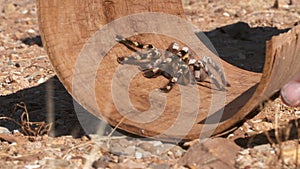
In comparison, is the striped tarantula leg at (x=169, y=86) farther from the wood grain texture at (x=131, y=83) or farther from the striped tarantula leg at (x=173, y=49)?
the striped tarantula leg at (x=173, y=49)

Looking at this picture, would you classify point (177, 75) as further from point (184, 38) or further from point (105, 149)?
point (105, 149)

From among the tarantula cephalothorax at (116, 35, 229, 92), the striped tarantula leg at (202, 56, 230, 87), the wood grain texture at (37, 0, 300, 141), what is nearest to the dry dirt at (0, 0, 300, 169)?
the wood grain texture at (37, 0, 300, 141)

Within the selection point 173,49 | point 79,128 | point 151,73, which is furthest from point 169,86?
point 79,128

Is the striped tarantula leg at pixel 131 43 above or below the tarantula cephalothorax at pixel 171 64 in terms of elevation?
above

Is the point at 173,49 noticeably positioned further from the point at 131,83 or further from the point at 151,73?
the point at 131,83

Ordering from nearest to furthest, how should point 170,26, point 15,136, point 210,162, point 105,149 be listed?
point 210,162
point 105,149
point 15,136
point 170,26

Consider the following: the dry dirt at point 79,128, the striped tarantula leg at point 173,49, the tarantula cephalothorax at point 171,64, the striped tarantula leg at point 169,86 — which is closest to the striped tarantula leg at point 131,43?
the tarantula cephalothorax at point 171,64

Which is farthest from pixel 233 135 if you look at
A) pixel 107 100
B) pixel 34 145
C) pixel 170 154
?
pixel 34 145
